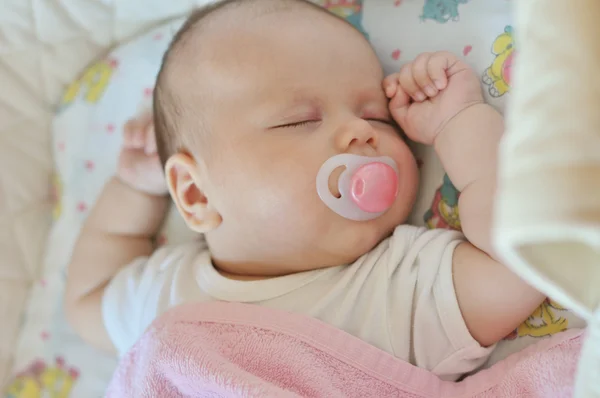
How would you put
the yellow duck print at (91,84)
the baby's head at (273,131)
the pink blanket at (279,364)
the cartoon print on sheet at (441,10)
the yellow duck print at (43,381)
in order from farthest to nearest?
the yellow duck print at (91,84), the yellow duck print at (43,381), the cartoon print on sheet at (441,10), the baby's head at (273,131), the pink blanket at (279,364)

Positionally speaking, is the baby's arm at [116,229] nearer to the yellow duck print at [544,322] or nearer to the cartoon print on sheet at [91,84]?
the cartoon print on sheet at [91,84]

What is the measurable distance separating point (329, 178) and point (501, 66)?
0.30 meters

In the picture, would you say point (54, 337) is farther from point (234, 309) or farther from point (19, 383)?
point (234, 309)

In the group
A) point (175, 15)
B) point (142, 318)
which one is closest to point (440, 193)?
point (142, 318)

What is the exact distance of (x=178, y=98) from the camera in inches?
36.4

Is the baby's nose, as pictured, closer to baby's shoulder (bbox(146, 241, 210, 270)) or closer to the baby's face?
the baby's face

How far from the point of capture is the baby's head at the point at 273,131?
84 cm

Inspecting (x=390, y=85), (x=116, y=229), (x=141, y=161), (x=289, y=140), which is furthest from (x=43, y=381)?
(x=390, y=85)

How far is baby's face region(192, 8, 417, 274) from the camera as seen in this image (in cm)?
83

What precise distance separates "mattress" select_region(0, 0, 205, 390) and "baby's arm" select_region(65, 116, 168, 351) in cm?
13

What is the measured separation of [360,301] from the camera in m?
0.85

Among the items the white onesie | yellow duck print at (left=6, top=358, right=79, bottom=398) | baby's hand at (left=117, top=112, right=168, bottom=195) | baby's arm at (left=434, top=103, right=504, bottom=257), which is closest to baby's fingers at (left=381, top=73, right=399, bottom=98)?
baby's arm at (left=434, top=103, right=504, bottom=257)

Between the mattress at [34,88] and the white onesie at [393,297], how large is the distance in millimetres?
433

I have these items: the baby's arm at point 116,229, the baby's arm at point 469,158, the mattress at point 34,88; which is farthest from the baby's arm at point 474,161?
the mattress at point 34,88
